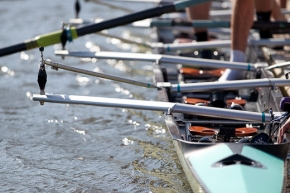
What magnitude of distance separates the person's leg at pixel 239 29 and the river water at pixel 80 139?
2.27 feet

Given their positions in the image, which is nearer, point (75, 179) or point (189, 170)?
point (189, 170)

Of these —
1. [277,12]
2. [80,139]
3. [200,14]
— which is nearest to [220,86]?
[80,139]

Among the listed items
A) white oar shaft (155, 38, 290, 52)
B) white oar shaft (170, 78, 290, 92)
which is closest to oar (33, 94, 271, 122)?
white oar shaft (170, 78, 290, 92)

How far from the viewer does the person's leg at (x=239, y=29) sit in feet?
18.2

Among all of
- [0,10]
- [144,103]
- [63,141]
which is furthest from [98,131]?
[0,10]

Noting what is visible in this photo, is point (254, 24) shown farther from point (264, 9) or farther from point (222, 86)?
point (222, 86)

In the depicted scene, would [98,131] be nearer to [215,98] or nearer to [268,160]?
[215,98]

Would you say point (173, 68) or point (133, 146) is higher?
point (173, 68)

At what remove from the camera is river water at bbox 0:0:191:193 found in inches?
173

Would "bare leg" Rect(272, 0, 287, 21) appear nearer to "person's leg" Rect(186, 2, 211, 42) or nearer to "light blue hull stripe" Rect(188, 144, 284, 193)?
"person's leg" Rect(186, 2, 211, 42)

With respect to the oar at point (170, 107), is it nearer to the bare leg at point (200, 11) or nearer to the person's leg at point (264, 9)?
the person's leg at point (264, 9)

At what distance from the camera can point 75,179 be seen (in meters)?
4.44

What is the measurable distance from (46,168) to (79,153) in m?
0.37

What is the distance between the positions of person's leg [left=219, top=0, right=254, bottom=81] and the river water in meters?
0.69
